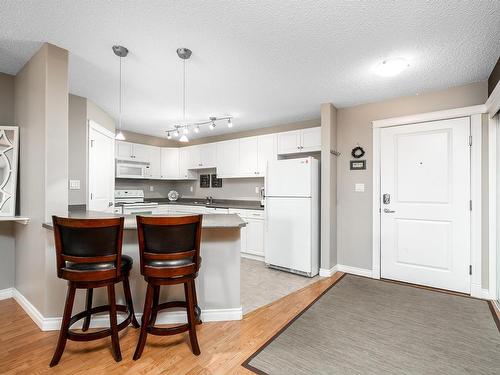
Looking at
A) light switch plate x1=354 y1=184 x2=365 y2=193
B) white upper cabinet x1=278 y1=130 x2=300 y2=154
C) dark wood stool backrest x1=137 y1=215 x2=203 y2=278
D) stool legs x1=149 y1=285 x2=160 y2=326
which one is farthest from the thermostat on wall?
stool legs x1=149 y1=285 x2=160 y2=326

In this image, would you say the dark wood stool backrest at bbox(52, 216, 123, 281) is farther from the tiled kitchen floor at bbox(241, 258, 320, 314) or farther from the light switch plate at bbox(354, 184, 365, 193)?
the light switch plate at bbox(354, 184, 365, 193)

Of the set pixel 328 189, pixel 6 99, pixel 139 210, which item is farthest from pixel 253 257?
pixel 6 99

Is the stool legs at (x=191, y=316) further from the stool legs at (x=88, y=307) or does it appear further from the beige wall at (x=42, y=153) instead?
the beige wall at (x=42, y=153)

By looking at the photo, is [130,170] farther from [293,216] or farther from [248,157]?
[293,216]

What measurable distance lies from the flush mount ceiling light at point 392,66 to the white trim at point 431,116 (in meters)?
0.86

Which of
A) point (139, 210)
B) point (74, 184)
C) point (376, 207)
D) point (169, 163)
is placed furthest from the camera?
point (169, 163)

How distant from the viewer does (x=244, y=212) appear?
14.7ft

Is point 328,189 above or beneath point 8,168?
beneath

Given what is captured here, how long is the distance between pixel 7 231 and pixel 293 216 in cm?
333

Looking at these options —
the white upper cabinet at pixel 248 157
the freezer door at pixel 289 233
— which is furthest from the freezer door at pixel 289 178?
the white upper cabinet at pixel 248 157

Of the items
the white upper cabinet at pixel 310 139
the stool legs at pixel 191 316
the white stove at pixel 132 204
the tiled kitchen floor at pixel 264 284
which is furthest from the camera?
the white stove at pixel 132 204

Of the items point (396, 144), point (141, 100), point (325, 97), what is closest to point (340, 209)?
point (396, 144)

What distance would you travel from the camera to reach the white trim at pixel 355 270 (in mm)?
3469

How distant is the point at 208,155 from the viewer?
17.7ft
